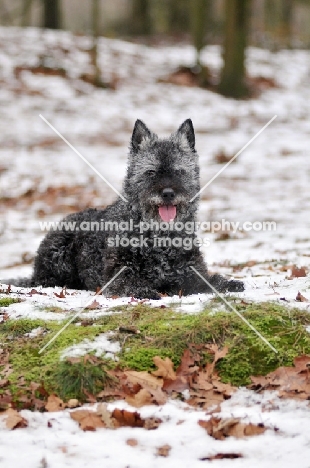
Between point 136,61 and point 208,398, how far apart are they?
23.3 m

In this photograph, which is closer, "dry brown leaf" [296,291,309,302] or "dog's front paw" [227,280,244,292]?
"dry brown leaf" [296,291,309,302]

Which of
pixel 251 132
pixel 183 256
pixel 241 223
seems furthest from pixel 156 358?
pixel 251 132

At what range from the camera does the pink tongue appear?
6.52m

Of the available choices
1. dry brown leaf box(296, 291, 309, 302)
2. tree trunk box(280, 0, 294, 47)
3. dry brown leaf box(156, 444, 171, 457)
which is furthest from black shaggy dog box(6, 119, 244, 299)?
tree trunk box(280, 0, 294, 47)

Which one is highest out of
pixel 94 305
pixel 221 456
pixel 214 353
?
pixel 94 305

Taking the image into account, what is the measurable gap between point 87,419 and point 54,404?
0.32 meters

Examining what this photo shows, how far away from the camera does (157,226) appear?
666 centimetres

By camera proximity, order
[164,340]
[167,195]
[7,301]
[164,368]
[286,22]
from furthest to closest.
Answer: [286,22] < [167,195] < [7,301] < [164,340] < [164,368]

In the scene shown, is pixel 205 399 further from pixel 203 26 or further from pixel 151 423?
pixel 203 26

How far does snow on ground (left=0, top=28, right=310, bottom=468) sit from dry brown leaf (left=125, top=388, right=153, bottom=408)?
89mm

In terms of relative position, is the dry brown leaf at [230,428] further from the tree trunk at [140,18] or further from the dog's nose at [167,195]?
the tree trunk at [140,18]

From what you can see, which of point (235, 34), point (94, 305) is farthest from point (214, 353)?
point (235, 34)

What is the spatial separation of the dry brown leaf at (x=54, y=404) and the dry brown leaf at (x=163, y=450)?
0.83m

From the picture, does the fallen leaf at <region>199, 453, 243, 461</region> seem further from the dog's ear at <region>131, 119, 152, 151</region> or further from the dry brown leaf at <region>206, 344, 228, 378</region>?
the dog's ear at <region>131, 119, 152, 151</region>
